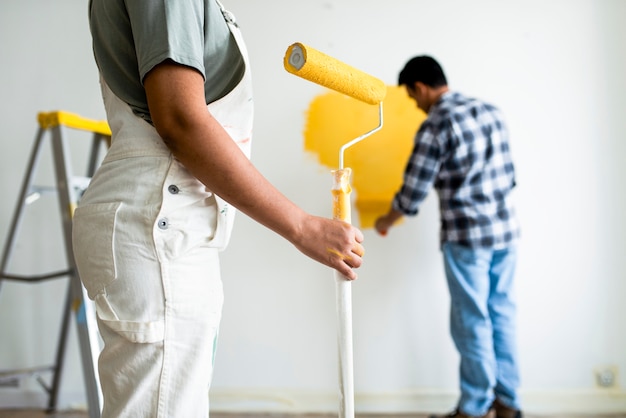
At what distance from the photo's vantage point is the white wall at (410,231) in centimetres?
184

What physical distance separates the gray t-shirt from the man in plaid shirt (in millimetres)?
1022

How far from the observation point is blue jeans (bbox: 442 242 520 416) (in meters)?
1.64

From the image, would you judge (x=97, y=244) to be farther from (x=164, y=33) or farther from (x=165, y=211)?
(x=164, y=33)

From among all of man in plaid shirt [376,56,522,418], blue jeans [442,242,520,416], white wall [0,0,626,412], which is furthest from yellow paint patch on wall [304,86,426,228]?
blue jeans [442,242,520,416]

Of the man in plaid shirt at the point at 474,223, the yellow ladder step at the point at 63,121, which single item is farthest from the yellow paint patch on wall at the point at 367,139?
the yellow ladder step at the point at 63,121

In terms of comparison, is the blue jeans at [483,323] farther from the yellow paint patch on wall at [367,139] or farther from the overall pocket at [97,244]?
the overall pocket at [97,244]

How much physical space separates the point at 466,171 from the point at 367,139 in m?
A: 0.41

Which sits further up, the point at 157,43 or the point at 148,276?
the point at 157,43

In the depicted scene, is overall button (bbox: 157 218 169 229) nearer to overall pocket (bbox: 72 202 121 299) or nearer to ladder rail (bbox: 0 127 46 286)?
overall pocket (bbox: 72 202 121 299)

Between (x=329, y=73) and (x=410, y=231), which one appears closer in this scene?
(x=329, y=73)

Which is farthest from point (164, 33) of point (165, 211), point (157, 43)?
point (165, 211)

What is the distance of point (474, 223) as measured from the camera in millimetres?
1637

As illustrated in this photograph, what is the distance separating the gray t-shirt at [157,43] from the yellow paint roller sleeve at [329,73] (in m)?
0.09

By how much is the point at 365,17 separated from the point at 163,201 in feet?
4.76
